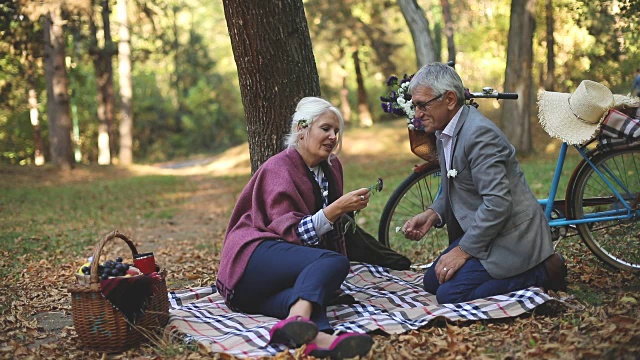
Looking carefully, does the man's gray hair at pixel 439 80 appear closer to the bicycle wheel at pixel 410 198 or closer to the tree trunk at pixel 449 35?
the bicycle wheel at pixel 410 198

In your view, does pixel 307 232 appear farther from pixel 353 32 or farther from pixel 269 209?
pixel 353 32

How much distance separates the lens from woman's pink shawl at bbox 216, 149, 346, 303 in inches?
161

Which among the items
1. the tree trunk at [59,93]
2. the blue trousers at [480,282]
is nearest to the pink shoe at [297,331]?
the blue trousers at [480,282]

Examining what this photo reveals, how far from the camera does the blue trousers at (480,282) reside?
164 inches

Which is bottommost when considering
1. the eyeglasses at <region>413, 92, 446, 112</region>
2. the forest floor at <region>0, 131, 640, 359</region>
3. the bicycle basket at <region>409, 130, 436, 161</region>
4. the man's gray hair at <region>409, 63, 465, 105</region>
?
the forest floor at <region>0, 131, 640, 359</region>

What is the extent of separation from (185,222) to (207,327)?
23.8ft

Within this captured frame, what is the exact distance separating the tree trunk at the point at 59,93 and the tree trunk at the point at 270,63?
A: 557 inches

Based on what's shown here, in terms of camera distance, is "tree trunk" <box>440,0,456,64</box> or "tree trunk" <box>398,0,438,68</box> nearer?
"tree trunk" <box>398,0,438,68</box>

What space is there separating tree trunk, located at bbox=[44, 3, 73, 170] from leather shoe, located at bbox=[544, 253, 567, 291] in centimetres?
1636

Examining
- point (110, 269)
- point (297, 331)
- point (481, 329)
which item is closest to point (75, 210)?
point (110, 269)

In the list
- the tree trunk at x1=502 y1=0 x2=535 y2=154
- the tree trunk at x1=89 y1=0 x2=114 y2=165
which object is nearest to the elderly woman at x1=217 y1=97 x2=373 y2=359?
the tree trunk at x1=502 y1=0 x2=535 y2=154

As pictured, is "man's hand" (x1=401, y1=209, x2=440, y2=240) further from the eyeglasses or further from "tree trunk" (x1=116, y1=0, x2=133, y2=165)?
"tree trunk" (x1=116, y1=0, x2=133, y2=165)

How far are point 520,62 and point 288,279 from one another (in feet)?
43.0

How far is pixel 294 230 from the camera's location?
410 centimetres
